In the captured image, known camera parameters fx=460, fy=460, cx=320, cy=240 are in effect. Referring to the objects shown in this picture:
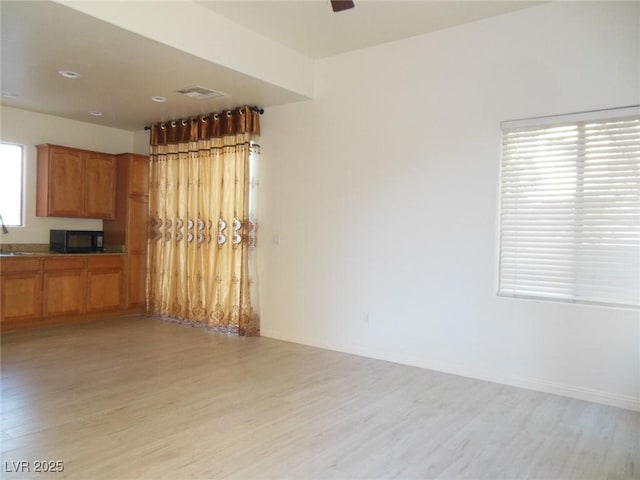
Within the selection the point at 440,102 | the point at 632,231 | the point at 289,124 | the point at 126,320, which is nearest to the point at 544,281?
the point at 632,231

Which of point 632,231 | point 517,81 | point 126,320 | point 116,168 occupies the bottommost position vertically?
point 126,320

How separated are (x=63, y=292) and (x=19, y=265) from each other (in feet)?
2.12

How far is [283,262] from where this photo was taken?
5.51 metres

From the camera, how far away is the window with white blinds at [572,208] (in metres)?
3.51

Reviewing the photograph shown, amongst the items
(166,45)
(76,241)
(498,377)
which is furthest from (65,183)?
(498,377)

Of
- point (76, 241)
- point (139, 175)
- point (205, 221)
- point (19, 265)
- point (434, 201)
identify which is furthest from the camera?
point (139, 175)

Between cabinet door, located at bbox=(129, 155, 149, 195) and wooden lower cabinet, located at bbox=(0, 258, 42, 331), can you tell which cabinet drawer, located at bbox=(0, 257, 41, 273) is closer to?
wooden lower cabinet, located at bbox=(0, 258, 42, 331)

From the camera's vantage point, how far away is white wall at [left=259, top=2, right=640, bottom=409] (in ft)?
11.8

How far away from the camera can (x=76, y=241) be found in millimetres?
6363

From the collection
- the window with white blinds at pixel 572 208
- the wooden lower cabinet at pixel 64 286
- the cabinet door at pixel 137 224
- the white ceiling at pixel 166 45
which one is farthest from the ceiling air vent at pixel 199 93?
the window with white blinds at pixel 572 208

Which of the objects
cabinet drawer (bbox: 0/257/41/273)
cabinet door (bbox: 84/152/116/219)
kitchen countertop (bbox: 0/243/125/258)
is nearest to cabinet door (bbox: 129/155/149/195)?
cabinet door (bbox: 84/152/116/219)

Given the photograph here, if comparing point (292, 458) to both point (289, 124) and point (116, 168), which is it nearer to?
point (289, 124)

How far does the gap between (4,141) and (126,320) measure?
283cm

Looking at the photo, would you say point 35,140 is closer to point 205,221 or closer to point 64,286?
point 64,286
